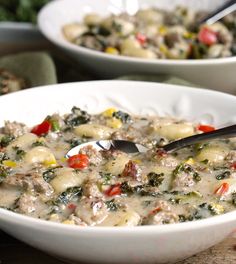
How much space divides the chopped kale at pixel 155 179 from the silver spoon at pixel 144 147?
0.92ft

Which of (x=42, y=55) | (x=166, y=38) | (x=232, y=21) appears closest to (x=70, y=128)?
(x=42, y=55)

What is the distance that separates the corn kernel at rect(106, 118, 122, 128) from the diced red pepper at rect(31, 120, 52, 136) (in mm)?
301

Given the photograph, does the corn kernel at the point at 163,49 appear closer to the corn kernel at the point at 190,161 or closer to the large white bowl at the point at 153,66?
the large white bowl at the point at 153,66

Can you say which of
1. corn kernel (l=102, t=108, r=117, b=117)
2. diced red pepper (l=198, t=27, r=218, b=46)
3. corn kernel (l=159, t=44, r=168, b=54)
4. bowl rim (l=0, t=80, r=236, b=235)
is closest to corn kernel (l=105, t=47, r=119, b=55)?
corn kernel (l=159, t=44, r=168, b=54)

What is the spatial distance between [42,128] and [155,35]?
5.79 ft

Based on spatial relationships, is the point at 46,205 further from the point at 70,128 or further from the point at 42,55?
the point at 42,55

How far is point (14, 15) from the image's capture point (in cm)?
627

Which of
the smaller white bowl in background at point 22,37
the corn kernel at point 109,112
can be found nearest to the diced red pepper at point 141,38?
the smaller white bowl in background at point 22,37

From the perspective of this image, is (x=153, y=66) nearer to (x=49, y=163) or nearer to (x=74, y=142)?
(x=74, y=142)

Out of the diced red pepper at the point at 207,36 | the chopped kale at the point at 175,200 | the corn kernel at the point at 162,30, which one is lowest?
the corn kernel at the point at 162,30

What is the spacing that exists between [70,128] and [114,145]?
30cm

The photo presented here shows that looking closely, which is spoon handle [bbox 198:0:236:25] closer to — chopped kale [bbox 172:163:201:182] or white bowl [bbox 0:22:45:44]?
white bowl [bbox 0:22:45:44]

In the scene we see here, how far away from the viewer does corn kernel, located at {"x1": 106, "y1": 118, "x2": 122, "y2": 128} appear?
362 cm

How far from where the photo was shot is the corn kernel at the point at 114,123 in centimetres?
362
